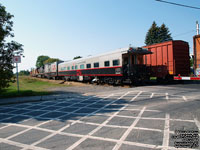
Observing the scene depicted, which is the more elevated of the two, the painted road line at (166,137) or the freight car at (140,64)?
the freight car at (140,64)

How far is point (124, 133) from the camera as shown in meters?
3.83

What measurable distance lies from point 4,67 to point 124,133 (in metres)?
10.0

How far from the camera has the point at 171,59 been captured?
14.4 meters

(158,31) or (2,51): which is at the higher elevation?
(158,31)

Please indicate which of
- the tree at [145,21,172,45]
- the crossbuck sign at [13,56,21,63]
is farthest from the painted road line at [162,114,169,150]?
the tree at [145,21,172,45]

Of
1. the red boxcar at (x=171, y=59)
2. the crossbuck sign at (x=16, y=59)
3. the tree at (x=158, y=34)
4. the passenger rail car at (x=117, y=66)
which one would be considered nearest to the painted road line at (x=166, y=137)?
the passenger rail car at (x=117, y=66)

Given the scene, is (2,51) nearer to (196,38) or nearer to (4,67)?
(4,67)

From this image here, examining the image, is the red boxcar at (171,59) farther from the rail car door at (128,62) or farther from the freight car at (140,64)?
the rail car door at (128,62)

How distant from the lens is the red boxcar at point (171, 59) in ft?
47.0

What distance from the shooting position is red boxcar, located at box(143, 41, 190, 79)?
1434 centimetres

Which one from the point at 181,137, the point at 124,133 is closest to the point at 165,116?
the point at 181,137

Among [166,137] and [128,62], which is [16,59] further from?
[166,137]

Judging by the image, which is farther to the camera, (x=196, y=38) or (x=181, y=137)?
(x=196, y=38)

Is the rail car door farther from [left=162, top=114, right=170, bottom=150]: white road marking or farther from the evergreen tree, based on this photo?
the evergreen tree
